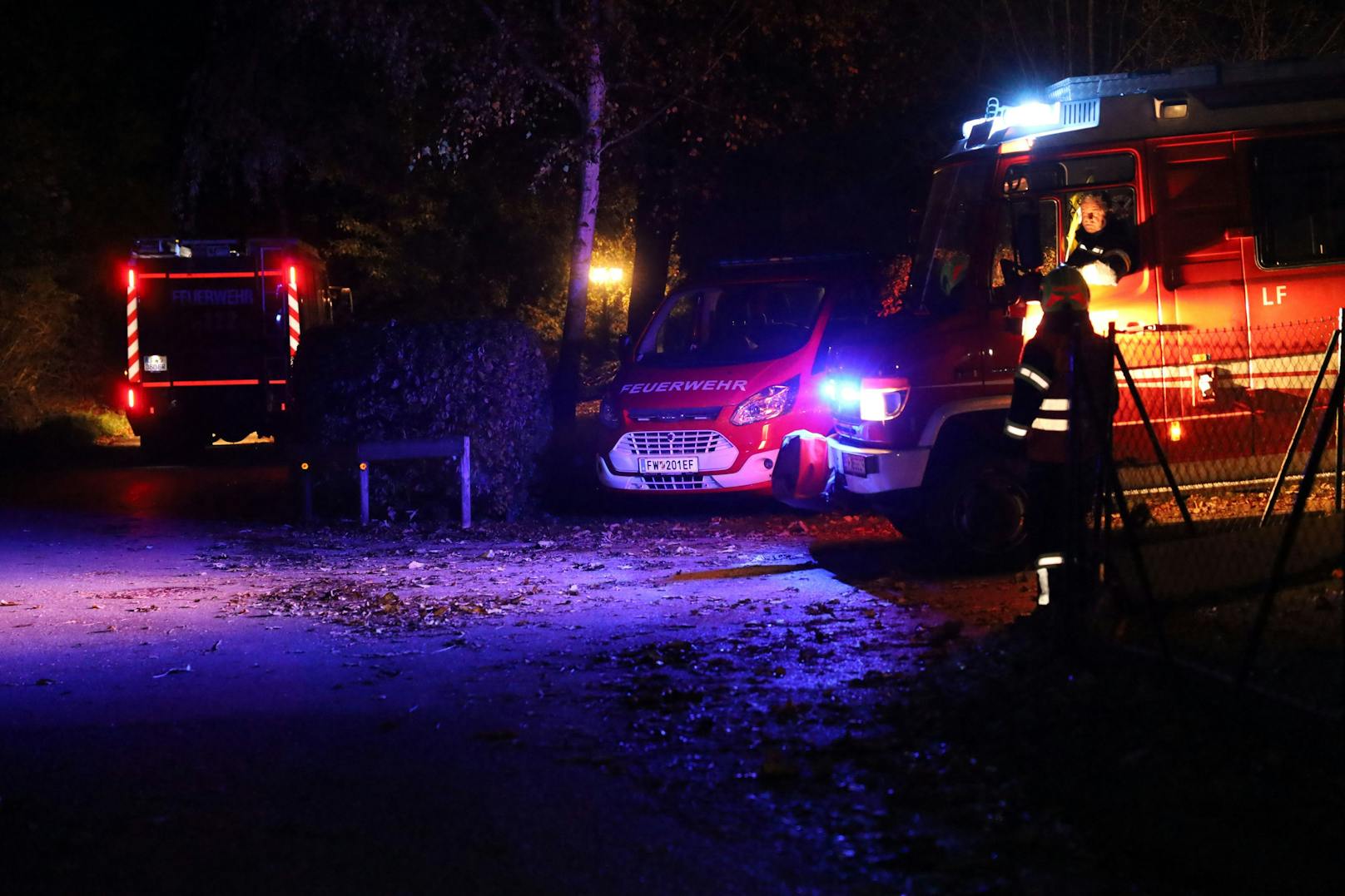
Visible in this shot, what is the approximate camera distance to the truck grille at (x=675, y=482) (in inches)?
545

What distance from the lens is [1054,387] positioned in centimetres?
804

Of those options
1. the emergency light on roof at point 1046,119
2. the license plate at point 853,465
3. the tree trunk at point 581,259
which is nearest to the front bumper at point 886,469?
the license plate at point 853,465

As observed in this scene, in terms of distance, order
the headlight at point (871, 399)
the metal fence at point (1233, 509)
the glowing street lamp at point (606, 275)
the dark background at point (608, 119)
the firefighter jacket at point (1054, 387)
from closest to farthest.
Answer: the metal fence at point (1233, 509) → the firefighter jacket at point (1054, 387) → the headlight at point (871, 399) → the dark background at point (608, 119) → the glowing street lamp at point (606, 275)

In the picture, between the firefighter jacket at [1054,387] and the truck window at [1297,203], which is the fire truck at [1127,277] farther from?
the firefighter jacket at [1054,387]

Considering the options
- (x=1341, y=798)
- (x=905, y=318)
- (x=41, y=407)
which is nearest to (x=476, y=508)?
(x=905, y=318)

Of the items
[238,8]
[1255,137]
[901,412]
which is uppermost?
[238,8]

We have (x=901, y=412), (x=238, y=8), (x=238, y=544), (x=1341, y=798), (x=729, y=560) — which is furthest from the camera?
(x=238, y=8)

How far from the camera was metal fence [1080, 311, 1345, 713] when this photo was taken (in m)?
6.33

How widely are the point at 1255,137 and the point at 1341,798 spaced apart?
6.70m

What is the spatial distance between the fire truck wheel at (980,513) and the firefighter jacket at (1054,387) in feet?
6.83

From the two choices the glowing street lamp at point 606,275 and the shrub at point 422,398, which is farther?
the glowing street lamp at point 606,275

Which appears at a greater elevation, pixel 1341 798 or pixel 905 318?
pixel 905 318

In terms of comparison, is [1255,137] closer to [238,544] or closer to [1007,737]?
[1007,737]

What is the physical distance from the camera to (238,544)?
12781 mm
